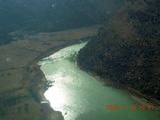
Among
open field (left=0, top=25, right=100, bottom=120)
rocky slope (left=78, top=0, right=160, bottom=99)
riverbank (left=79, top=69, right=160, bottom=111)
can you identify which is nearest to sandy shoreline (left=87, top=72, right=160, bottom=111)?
riverbank (left=79, top=69, right=160, bottom=111)

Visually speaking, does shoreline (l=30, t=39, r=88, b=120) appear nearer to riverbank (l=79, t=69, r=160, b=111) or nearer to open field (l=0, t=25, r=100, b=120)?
open field (l=0, t=25, r=100, b=120)

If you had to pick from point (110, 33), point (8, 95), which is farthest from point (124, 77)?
point (8, 95)

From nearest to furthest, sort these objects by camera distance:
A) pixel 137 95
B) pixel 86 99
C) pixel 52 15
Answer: pixel 137 95, pixel 86 99, pixel 52 15

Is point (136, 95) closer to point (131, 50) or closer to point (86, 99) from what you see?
point (86, 99)

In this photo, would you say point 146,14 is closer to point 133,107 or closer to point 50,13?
point 133,107
